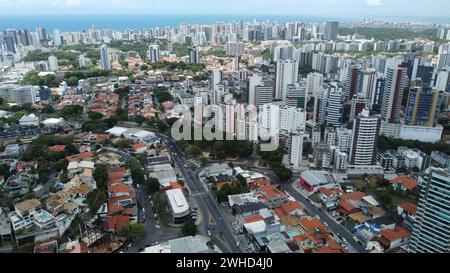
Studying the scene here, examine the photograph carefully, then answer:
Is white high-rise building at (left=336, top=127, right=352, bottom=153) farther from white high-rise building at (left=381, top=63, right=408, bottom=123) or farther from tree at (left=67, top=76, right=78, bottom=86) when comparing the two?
tree at (left=67, top=76, right=78, bottom=86)

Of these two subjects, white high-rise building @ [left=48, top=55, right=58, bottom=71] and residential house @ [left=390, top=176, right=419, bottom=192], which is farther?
white high-rise building @ [left=48, top=55, right=58, bottom=71]

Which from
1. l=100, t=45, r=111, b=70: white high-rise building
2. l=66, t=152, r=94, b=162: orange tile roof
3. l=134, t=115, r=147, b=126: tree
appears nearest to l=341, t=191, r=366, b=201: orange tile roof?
l=66, t=152, r=94, b=162: orange tile roof

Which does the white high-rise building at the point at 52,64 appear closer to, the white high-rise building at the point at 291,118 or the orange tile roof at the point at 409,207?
the white high-rise building at the point at 291,118

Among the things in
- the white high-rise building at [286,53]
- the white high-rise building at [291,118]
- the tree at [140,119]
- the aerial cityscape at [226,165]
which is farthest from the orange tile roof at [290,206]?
the white high-rise building at [286,53]

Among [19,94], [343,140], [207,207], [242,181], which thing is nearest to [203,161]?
[242,181]

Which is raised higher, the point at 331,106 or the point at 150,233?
the point at 331,106

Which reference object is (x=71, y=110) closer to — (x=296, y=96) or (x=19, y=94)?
(x=19, y=94)
